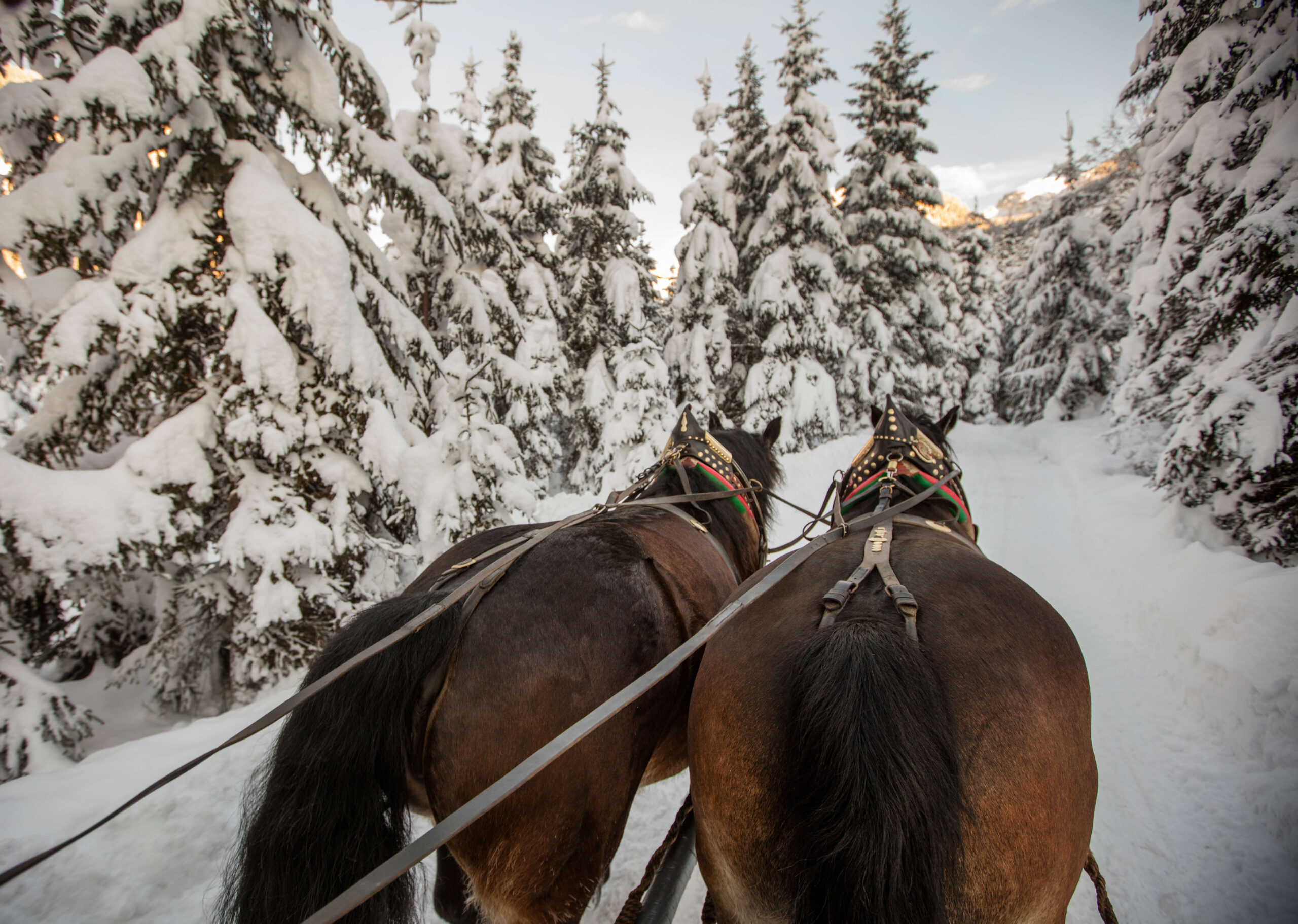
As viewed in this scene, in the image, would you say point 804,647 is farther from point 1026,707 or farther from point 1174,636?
point 1174,636

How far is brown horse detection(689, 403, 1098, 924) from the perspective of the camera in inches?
44.6

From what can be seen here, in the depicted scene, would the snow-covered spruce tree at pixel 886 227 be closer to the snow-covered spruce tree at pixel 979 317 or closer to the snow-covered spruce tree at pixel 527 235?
the snow-covered spruce tree at pixel 979 317

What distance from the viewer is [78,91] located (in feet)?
11.2

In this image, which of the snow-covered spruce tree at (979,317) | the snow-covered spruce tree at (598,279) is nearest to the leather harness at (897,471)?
the snow-covered spruce tree at (598,279)

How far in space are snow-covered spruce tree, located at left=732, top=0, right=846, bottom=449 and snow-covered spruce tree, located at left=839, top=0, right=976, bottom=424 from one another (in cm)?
173

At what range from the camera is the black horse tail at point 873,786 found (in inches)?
43.4

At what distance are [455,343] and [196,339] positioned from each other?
15.6ft

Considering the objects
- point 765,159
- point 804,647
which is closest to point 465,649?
point 804,647

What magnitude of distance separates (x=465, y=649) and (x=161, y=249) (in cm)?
439

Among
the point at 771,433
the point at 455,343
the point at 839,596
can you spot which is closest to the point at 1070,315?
the point at 771,433

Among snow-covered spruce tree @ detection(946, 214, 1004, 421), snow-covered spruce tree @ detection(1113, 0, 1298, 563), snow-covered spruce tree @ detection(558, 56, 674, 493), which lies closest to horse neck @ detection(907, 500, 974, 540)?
snow-covered spruce tree @ detection(1113, 0, 1298, 563)

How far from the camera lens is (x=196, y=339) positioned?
431cm

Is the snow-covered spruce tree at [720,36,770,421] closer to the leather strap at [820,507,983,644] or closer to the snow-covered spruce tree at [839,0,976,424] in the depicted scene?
the snow-covered spruce tree at [839,0,976,424]

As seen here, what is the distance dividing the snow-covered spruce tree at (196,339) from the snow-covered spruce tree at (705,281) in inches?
378
